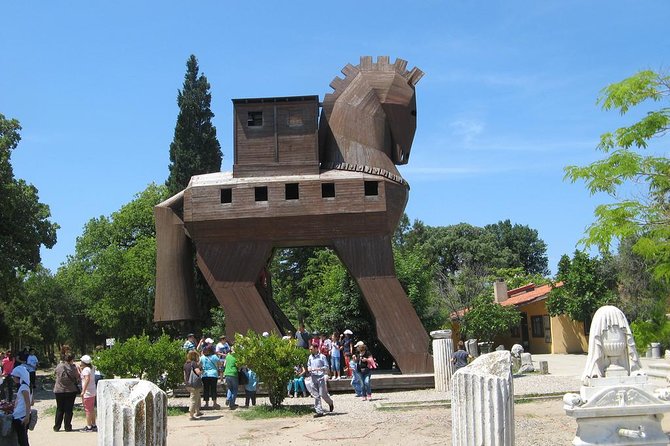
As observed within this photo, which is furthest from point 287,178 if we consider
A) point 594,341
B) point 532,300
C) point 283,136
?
point 532,300

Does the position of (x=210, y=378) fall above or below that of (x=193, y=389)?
above

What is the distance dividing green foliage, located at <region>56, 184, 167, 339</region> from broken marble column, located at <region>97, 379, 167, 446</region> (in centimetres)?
3335

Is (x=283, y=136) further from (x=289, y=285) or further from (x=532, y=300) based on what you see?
(x=532, y=300)

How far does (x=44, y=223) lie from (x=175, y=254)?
989 cm

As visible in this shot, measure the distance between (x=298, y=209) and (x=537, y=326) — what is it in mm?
25817

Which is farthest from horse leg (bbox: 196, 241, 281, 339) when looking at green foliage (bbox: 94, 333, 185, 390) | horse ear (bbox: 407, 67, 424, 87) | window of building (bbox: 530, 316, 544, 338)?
window of building (bbox: 530, 316, 544, 338)

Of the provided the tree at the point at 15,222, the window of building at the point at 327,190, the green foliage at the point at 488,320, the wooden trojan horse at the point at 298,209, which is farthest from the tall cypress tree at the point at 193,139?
the window of building at the point at 327,190

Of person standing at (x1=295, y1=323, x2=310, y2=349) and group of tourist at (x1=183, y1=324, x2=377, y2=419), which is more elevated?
person standing at (x1=295, y1=323, x2=310, y2=349)

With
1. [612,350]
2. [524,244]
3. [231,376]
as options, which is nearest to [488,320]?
[231,376]

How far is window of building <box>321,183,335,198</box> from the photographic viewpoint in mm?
19938

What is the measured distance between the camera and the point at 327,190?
65.7 feet

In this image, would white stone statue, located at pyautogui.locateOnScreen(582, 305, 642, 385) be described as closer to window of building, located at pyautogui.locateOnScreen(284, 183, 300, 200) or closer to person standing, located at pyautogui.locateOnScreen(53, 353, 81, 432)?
person standing, located at pyautogui.locateOnScreen(53, 353, 81, 432)

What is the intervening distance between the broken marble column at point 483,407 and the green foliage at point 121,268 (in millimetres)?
33745

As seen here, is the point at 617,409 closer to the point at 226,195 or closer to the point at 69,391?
the point at 69,391
